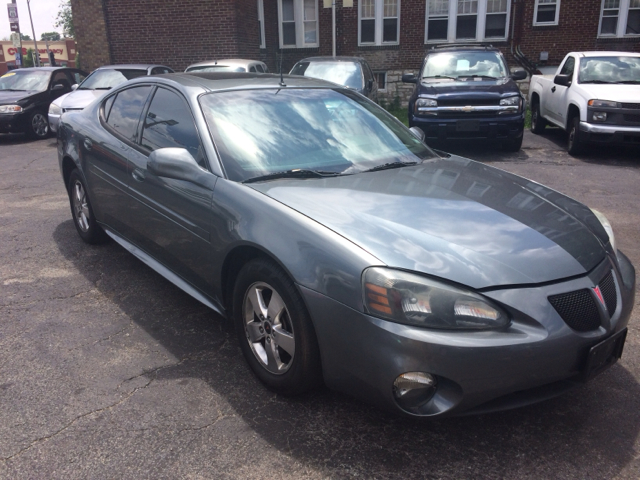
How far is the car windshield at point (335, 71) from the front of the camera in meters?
12.0

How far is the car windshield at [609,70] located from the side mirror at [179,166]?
8893mm

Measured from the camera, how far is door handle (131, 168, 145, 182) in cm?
388

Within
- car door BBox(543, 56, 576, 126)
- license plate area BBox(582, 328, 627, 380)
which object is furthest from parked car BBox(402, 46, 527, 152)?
license plate area BBox(582, 328, 627, 380)

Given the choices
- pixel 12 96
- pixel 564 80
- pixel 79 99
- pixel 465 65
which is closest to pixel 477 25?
pixel 465 65

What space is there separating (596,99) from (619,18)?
12.0 metres

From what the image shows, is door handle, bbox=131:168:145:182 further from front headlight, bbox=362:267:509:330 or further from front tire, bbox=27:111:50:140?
front tire, bbox=27:111:50:140

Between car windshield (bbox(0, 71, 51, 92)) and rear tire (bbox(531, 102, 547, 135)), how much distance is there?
11.1m

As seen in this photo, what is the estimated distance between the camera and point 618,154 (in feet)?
33.2

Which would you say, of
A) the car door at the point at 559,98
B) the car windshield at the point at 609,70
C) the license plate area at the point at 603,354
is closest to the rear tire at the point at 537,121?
the car door at the point at 559,98

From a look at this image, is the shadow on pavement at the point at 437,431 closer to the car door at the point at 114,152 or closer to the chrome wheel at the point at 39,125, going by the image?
the car door at the point at 114,152

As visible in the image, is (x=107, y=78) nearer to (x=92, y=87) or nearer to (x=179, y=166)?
(x=92, y=87)

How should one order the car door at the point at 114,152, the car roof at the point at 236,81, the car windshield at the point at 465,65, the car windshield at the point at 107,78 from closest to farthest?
1. the car roof at the point at 236,81
2. the car door at the point at 114,152
3. the car windshield at the point at 465,65
4. the car windshield at the point at 107,78

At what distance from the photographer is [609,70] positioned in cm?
1017

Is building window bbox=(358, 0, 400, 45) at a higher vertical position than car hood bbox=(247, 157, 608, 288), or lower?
higher
